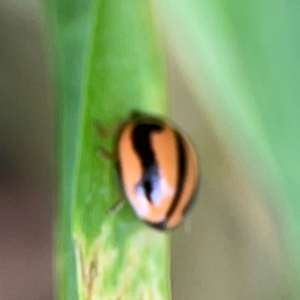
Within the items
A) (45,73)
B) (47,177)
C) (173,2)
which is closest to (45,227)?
(47,177)

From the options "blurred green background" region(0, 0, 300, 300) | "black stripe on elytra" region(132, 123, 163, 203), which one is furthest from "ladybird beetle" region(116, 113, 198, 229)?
"blurred green background" region(0, 0, 300, 300)

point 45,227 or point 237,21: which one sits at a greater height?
point 237,21

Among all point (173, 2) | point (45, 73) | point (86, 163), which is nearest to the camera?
point (86, 163)

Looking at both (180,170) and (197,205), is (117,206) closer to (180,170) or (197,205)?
(180,170)

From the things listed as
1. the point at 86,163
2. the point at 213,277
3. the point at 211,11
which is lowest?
the point at 213,277

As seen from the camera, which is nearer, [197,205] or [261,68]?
[261,68]

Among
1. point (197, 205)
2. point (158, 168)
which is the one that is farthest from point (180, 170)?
point (197, 205)

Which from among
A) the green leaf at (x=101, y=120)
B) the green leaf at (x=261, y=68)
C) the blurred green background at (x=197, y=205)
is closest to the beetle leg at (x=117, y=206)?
the green leaf at (x=101, y=120)

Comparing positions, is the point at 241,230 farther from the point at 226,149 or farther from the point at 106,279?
the point at 106,279

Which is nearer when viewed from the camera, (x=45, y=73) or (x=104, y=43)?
(x=104, y=43)
